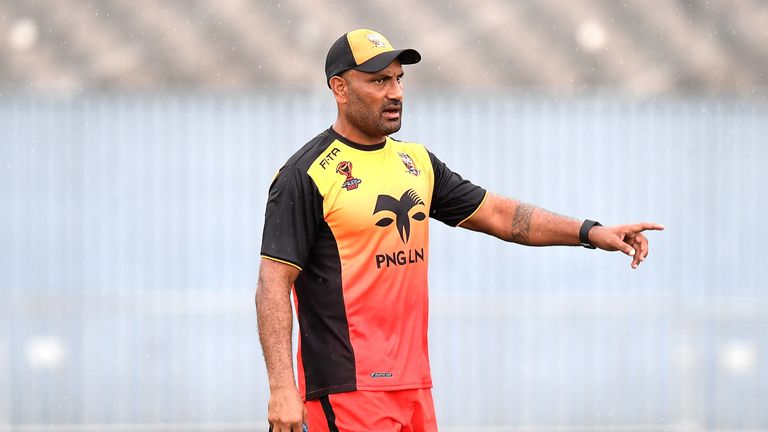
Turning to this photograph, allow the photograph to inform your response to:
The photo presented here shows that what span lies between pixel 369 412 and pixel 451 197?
1.12m

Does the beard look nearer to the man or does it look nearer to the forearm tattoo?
the man

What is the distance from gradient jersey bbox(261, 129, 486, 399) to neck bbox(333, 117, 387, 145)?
0.07 meters

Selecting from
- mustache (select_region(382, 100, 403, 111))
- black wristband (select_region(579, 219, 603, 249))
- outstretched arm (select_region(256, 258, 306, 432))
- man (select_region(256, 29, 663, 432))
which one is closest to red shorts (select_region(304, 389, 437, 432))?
man (select_region(256, 29, 663, 432))

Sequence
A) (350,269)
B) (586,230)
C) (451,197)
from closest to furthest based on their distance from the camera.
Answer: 1. (350,269)
2. (586,230)
3. (451,197)

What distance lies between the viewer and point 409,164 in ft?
17.9

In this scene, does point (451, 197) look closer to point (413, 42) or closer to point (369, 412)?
point (369, 412)

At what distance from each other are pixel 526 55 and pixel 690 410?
427 cm

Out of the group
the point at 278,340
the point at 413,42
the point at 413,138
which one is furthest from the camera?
the point at 413,42

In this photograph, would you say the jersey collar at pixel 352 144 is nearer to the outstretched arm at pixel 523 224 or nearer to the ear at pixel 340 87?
the ear at pixel 340 87

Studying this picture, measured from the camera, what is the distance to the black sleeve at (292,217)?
198 inches

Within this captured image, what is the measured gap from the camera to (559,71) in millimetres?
13109

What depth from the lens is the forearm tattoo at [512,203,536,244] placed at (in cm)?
577

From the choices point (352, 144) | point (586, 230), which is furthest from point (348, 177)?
point (586, 230)

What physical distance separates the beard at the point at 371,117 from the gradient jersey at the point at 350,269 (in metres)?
0.12
